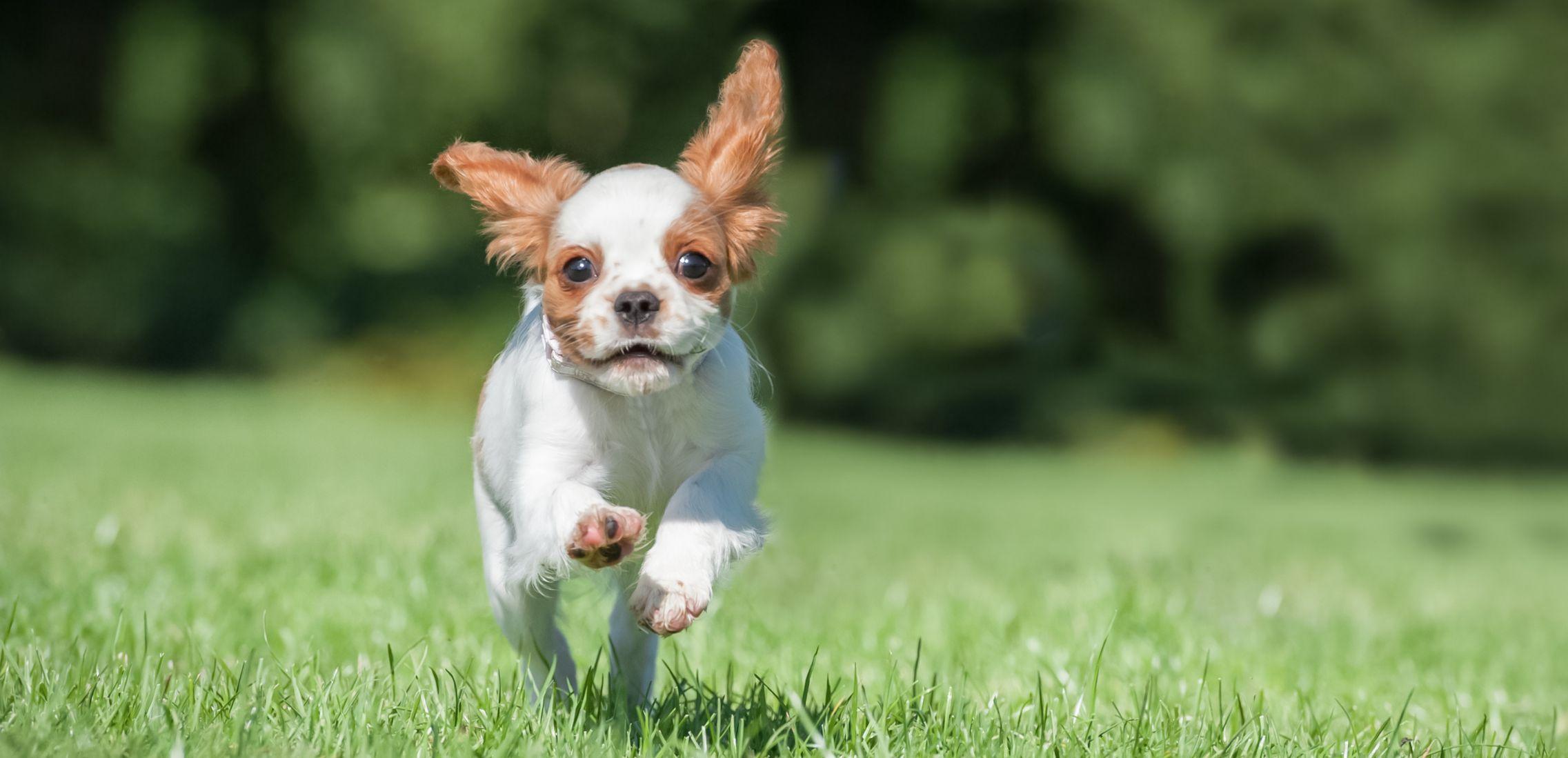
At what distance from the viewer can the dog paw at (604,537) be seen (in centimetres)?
204

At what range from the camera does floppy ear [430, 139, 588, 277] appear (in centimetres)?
242

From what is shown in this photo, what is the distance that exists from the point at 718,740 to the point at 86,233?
45.1 ft

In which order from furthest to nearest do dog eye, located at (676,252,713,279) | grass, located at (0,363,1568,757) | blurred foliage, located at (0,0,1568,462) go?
blurred foliage, located at (0,0,1568,462)
grass, located at (0,363,1568,757)
dog eye, located at (676,252,713,279)

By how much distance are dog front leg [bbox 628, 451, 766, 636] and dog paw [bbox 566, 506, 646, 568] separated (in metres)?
0.10

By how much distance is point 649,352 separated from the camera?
224cm

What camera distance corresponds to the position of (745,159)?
244 centimetres

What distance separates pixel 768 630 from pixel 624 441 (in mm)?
1541

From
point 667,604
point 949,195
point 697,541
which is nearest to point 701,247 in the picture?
point 697,541

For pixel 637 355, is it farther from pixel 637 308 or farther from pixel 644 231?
pixel 644 231

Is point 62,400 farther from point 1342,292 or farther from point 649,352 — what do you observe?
point 1342,292

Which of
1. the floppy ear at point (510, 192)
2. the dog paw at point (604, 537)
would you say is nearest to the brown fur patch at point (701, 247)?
the floppy ear at point (510, 192)

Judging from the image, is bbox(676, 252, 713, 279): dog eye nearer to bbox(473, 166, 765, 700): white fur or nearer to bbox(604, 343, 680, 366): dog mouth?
bbox(473, 166, 765, 700): white fur

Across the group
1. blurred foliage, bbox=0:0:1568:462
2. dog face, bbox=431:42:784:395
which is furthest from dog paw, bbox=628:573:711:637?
blurred foliage, bbox=0:0:1568:462

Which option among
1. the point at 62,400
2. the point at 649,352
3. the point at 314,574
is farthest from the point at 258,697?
the point at 62,400
